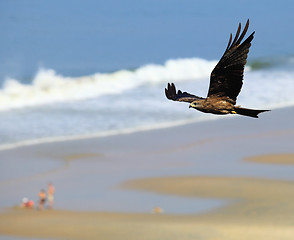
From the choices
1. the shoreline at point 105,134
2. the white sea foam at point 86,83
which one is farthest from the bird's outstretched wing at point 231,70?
the white sea foam at point 86,83

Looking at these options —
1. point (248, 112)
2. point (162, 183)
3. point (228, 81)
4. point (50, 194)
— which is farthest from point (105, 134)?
point (248, 112)

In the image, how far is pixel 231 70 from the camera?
12.7 meters

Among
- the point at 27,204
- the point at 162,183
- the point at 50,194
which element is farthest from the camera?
the point at 162,183

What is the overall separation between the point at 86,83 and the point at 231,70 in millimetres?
21013

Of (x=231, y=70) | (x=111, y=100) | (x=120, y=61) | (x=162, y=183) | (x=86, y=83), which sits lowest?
(x=231, y=70)

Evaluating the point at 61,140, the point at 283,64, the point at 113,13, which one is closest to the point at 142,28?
the point at 113,13

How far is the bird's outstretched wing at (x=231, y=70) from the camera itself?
12641mm

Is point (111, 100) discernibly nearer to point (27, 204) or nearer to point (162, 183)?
point (162, 183)

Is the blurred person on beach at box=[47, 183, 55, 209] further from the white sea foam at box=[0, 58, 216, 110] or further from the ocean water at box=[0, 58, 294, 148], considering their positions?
the white sea foam at box=[0, 58, 216, 110]

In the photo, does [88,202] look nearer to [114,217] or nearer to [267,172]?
[114,217]

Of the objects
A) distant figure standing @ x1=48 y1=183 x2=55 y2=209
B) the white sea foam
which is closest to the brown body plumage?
distant figure standing @ x1=48 y1=183 x2=55 y2=209

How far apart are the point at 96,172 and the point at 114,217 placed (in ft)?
8.66

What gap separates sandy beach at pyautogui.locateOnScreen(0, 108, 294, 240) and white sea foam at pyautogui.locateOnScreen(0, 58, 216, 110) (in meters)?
6.46

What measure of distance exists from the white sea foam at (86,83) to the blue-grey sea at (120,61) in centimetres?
4
